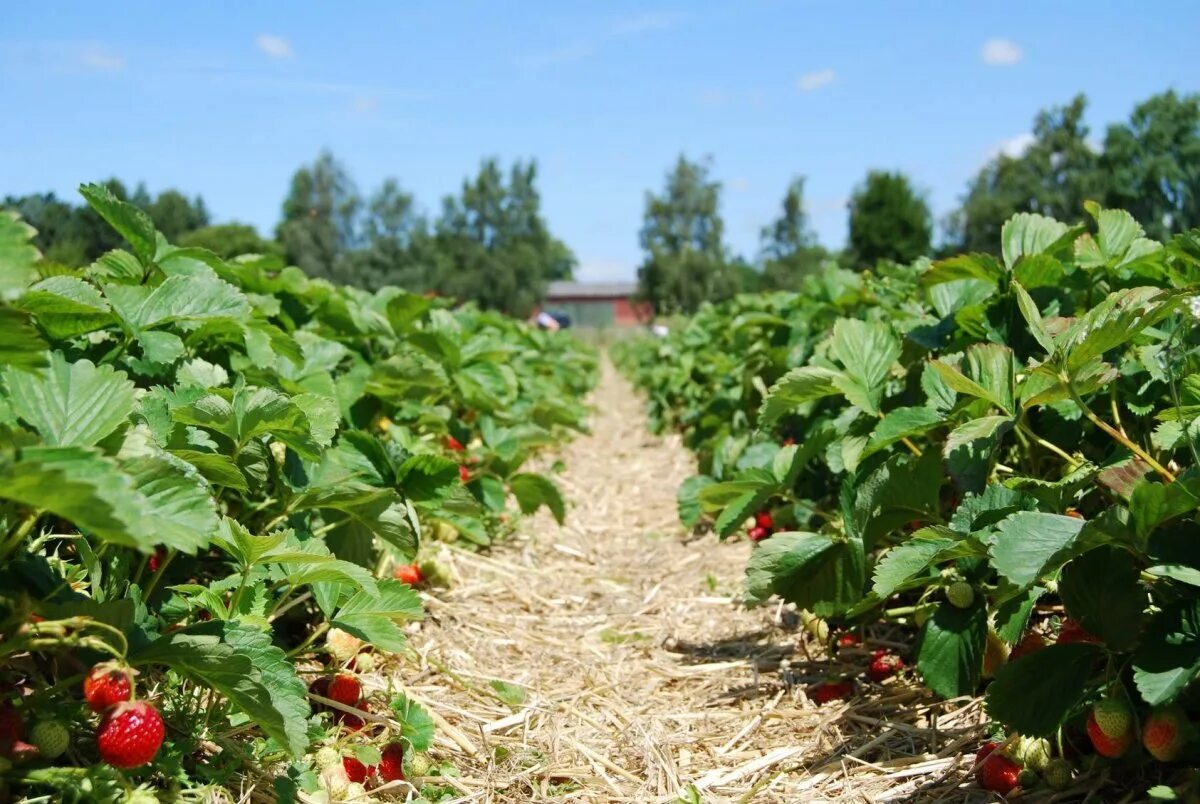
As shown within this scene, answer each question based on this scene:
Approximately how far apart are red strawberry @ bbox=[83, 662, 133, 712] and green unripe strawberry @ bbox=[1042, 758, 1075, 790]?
1494 mm

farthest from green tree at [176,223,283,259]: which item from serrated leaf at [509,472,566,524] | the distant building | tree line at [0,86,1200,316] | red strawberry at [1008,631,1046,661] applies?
red strawberry at [1008,631,1046,661]

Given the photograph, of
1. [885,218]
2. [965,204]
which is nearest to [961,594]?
[885,218]

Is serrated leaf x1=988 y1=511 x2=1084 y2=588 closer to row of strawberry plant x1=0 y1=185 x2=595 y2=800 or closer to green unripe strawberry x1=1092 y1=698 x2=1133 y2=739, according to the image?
green unripe strawberry x1=1092 y1=698 x2=1133 y2=739

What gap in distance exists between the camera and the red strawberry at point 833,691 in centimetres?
261

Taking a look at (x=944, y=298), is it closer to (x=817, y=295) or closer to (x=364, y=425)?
Answer: (x=364, y=425)

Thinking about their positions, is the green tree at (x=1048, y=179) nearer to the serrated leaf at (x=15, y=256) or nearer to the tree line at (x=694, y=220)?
the tree line at (x=694, y=220)

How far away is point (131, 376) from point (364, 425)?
40.2 inches

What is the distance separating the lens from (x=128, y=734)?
4.41 feet

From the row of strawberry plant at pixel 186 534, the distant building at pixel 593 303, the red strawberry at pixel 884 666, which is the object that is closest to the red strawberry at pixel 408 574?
the row of strawberry plant at pixel 186 534

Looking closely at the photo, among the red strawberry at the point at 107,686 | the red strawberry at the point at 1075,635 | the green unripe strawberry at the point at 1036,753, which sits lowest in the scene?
the green unripe strawberry at the point at 1036,753

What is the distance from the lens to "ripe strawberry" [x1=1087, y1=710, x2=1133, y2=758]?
164 cm

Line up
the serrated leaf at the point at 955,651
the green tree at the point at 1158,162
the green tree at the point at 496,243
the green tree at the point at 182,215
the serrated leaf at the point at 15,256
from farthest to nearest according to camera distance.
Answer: the green tree at the point at 496,243 → the green tree at the point at 1158,162 → the green tree at the point at 182,215 → the serrated leaf at the point at 955,651 → the serrated leaf at the point at 15,256

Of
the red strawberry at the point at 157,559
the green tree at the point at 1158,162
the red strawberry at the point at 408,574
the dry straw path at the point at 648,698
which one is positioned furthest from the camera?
the green tree at the point at 1158,162

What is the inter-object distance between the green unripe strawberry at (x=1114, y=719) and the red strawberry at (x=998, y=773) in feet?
0.90
